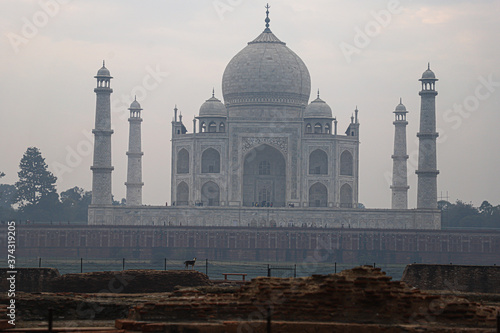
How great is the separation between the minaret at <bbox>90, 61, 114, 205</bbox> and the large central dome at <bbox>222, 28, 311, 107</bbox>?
7.92 metres

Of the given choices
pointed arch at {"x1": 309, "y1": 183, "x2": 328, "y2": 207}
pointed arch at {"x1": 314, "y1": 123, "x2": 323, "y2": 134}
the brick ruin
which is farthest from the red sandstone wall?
the brick ruin

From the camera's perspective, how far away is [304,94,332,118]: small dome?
58438 mm

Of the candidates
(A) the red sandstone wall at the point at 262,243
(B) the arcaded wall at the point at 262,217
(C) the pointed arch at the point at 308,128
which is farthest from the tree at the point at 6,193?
(A) the red sandstone wall at the point at 262,243

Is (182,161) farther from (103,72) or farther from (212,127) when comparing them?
(103,72)

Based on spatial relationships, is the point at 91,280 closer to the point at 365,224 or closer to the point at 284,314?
the point at 284,314

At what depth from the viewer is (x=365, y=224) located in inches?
2160

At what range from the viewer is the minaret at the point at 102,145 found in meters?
54.1

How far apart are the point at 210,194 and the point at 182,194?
6.07 ft

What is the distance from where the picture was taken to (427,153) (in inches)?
2142

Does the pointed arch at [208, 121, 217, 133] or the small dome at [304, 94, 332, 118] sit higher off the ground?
the small dome at [304, 94, 332, 118]

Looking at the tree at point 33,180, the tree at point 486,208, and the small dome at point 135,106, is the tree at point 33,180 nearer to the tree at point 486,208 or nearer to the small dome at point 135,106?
the small dome at point 135,106

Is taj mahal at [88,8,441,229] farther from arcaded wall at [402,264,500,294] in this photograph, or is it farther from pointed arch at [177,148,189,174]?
arcaded wall at [402,264,500,294]

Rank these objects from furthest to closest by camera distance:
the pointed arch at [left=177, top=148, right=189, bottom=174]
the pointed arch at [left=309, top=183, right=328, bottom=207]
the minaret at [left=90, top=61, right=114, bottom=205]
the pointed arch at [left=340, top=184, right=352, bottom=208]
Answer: the pointed arch at [left=177, top=148, right=189, bottom=174] → the pointed arch at [left=340, top=184, right=352, bottom=208] → the pointed arch at [left=309, top=183, right=328, bottom=207] → the minaret at [left=90, top=61, right=114, bottom=205]

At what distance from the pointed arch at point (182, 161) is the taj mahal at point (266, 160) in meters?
0.05
